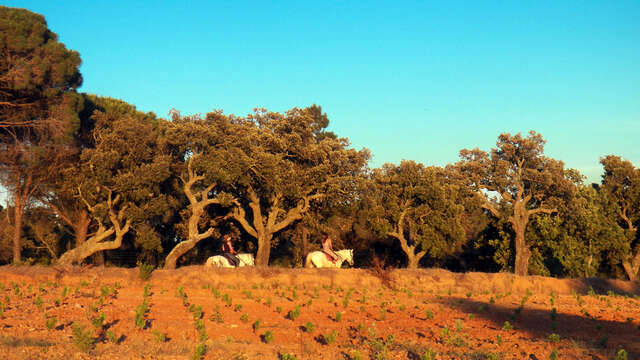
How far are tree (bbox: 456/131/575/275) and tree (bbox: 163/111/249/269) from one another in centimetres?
1751

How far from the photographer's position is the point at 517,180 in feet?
120

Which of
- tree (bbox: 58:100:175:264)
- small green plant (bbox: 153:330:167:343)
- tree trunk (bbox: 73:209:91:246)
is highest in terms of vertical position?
tree (bbox: 58:100:175:264)

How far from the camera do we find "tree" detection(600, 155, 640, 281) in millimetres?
38969

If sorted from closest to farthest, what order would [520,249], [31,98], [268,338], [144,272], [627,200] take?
[268,338], [144,272], [31,98], [520,249], [627,200]

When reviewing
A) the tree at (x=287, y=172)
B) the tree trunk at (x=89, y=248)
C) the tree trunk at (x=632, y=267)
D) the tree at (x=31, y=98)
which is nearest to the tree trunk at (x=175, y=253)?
the tree trunk at (x=89, y=248)

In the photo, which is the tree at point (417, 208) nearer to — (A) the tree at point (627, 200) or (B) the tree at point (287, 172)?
(B) the tree at point (287, 172)

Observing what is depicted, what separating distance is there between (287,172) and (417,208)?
30.6 ft

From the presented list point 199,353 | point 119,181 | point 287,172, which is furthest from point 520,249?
point 199,353

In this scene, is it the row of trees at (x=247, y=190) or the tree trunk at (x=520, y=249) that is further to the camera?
the tree trunk at (x=520, y=249)

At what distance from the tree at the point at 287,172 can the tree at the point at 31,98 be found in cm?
952

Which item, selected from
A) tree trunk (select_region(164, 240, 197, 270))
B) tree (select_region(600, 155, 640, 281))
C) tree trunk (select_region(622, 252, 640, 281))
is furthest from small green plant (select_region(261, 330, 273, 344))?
tree trunk (select_region(622, 252, 640, 281))

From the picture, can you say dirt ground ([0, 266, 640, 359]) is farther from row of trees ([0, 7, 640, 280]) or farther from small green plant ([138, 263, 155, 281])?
row of trees ([0, 7, 640, 280])

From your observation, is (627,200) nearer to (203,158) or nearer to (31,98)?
(203,158)

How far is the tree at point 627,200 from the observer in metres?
39.0
